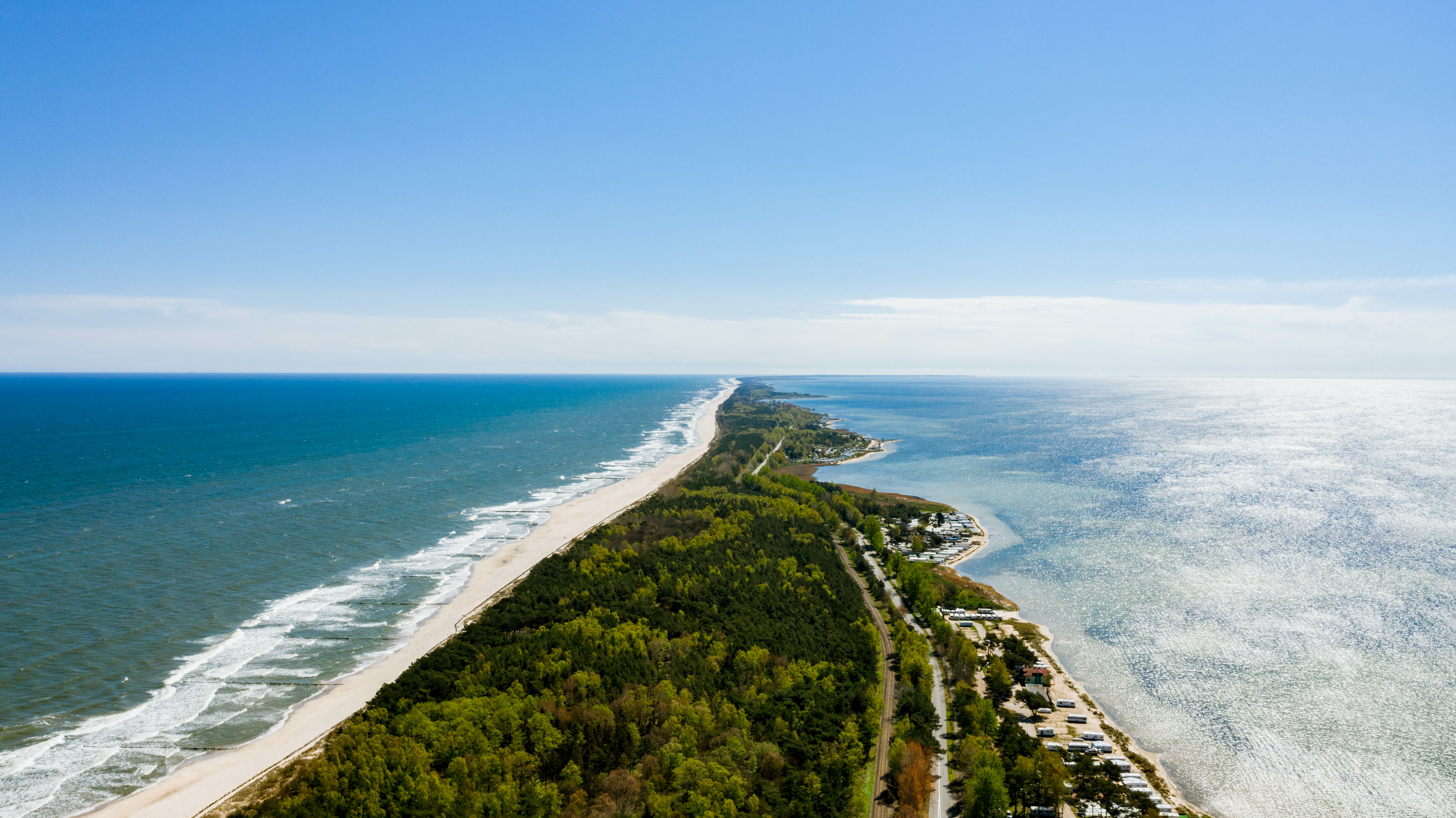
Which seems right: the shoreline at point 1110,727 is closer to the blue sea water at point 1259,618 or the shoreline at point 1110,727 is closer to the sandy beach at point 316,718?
the blue sea water at point 1259,618

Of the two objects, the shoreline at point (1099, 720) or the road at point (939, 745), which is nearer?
the road at point (939, 745)

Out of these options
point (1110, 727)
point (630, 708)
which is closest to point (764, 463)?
point (1110, 727)

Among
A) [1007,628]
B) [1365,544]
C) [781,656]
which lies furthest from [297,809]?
[1365,544]

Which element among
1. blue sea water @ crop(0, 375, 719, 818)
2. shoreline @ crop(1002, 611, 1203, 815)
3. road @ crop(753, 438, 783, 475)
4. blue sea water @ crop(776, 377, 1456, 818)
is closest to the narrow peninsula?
shoreline @ crop(1002, 611, 1203, 815)

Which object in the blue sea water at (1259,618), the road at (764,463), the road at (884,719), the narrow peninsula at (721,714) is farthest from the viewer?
the road at (764,463)

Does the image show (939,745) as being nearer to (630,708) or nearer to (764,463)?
(630,708)

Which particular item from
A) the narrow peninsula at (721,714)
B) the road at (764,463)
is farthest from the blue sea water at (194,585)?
the road at (764,463)
